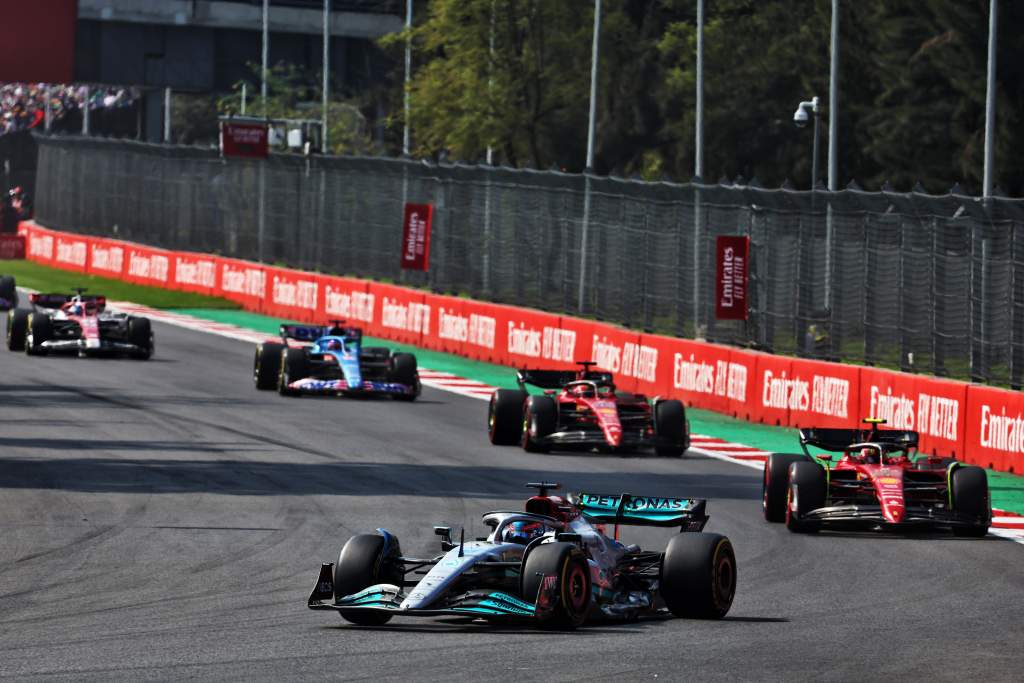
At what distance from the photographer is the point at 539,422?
923 inches

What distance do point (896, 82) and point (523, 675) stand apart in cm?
5017

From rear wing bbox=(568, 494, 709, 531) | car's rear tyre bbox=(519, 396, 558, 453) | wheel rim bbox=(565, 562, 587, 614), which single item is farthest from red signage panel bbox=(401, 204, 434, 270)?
wheel rim bbox=(565, 562, 587, 614)

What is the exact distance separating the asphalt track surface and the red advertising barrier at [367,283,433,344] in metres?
9.85

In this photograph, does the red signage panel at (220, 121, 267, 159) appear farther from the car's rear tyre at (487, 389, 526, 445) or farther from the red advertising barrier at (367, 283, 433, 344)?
the car's rear tyre at (487, 389, 526, 445)

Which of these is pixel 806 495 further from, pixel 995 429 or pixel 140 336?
pixel 140 336

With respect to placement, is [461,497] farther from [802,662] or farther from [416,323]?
[416,323]

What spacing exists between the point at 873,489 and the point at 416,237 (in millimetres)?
23039

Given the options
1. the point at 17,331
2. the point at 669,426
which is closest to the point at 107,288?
the point at 17,331

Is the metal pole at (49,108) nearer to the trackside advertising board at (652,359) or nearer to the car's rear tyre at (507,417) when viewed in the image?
the trackside advertising board at (652,359)

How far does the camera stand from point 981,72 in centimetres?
5528

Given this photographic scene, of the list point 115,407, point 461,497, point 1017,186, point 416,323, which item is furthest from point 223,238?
point 461,497

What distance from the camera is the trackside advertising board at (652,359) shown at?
2353 cm

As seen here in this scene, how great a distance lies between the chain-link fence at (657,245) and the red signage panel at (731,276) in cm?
14

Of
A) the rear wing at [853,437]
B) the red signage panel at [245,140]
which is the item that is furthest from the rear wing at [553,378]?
the red signage panel at [245,140]
